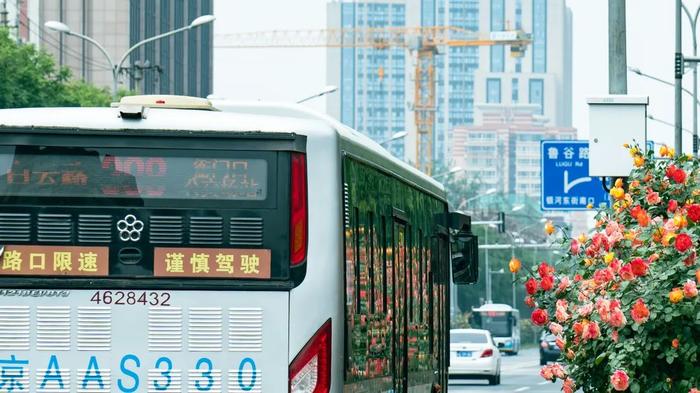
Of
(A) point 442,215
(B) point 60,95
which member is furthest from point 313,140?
(B) point 60,95

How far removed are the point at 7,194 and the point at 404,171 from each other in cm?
450

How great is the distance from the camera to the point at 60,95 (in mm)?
57969

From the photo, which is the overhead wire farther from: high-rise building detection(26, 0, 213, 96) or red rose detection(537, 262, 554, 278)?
red rose detection(537, 262, 554, 278)

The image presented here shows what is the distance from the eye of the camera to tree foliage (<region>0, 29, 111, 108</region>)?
2130 inches

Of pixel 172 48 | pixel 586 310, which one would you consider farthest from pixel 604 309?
pixel 172 48

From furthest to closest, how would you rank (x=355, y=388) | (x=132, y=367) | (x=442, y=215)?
(x=442, y=215) → (x=355, y=388) → (x=132, y=367)

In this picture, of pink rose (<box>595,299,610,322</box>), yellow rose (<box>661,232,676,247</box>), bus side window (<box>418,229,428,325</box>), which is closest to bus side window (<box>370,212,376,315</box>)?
pink rose (<box>595,299,610,322</box>)

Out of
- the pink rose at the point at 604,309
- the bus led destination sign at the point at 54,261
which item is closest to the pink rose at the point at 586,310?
the pink rose at the point at 604,309

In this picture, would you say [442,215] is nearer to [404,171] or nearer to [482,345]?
[404,171]

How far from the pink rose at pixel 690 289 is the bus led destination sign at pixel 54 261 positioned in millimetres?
3406

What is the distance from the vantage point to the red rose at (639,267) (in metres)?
11.0

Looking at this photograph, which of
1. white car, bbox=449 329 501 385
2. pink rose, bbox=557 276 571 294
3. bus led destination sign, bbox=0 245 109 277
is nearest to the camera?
bus led destination sign, bbox=0 245 109 277

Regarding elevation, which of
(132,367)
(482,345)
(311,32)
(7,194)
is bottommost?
(482,345)

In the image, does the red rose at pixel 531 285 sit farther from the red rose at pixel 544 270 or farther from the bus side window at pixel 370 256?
the bus side window at pixel 370 256
